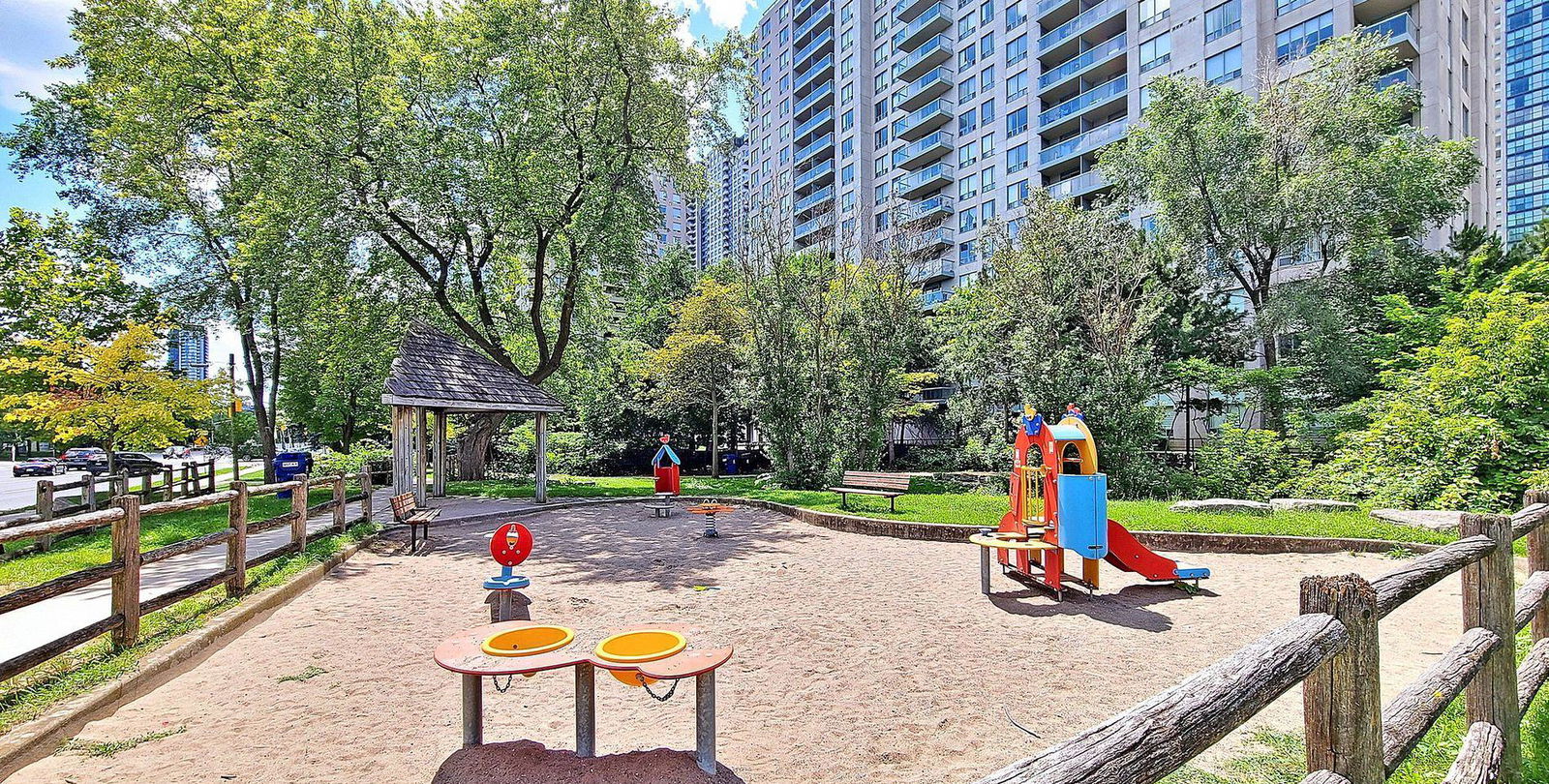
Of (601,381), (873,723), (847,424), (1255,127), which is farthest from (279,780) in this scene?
(1255,127)

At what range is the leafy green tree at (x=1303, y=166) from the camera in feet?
65.2

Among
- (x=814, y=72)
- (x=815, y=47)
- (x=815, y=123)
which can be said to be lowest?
(x=815, y=123)

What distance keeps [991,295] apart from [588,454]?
17.6 metres

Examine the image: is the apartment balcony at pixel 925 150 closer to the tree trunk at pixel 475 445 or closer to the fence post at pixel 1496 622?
the tree trunk at pixel 475 445

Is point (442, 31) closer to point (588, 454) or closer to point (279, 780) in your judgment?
point (588, 454)

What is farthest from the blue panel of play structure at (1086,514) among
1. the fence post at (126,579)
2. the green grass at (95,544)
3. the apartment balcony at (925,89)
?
the apartment balcony at (925,89)

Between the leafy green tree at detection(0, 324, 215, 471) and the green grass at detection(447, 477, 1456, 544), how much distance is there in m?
6.64

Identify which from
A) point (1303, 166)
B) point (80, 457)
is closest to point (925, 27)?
point (1303, 166)

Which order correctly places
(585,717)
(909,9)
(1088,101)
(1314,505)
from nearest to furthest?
(585,717) < (1314,505) < (1088,101) < (909,9)

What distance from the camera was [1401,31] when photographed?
89.5 ft

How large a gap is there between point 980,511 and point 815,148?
2071 inches

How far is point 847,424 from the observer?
20703mm

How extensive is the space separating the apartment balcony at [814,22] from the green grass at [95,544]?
58353mm

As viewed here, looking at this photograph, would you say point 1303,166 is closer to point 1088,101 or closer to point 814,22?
point 1088,101
